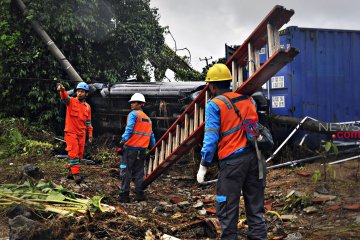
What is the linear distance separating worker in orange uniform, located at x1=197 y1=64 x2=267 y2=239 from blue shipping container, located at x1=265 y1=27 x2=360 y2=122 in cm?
470

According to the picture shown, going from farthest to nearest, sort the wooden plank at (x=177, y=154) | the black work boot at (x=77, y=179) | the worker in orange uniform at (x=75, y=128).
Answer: the worker in orange uniform at (x=75, y=128), the black work boot at (x=77, y=179), the wooden plank at (x=177, y=154)

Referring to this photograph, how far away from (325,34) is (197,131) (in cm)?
446

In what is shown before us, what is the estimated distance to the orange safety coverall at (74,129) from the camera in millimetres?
7059

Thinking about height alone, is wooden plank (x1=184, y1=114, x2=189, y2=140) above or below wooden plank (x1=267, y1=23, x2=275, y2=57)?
below

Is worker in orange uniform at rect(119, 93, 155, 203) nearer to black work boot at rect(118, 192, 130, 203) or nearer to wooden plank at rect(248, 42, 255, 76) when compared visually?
black work boot at rect(118, 192, 130, 203)

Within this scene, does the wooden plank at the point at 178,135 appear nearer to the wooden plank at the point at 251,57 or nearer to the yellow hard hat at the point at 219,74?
the wooden plank at the point at 251,57

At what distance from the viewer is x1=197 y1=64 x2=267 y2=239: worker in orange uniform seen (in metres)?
3.69

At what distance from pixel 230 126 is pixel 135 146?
120 inches

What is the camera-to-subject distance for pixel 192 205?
631cm

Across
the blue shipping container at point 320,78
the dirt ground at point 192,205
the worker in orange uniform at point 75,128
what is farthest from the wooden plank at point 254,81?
the blue shipping container at point 320,78

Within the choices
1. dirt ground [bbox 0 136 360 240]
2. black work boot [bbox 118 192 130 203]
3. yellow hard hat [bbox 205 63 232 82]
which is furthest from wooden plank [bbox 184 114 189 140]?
yellow hard hat [bbox 205 63 232 82]

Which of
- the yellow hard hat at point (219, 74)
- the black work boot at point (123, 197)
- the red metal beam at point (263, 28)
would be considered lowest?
the black work boot at point (123, 197)

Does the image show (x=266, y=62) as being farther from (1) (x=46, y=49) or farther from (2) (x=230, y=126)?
(1) (x=46, y=49)

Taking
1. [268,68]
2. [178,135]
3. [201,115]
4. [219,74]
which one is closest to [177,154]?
[178,135]
